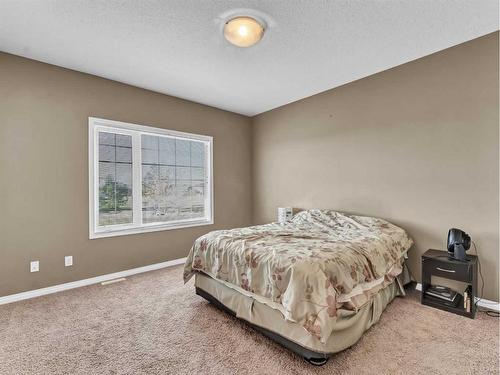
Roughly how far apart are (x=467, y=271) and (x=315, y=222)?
1621 mm

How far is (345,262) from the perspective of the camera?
1974 mm

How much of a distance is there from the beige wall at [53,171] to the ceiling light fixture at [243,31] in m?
2.00

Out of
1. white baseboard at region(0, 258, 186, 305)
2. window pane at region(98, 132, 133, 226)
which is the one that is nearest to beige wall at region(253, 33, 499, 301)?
white baseboard at region(0, 258, 186, 305)

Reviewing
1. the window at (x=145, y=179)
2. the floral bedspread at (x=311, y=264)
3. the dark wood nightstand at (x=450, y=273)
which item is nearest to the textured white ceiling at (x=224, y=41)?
the window at (x=145, y=179)

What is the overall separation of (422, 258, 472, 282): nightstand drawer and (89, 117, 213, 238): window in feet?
10.6

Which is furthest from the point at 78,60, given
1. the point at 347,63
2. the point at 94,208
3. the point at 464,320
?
the point at 464,320

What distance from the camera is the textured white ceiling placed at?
83.7 inches

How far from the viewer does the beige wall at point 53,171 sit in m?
2.83

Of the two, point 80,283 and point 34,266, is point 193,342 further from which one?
point 34,266

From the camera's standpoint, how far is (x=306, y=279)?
1755mm

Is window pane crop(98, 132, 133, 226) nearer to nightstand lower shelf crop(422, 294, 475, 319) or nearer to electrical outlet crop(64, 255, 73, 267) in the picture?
electrical outlet crop(64, 255, 73, 267)

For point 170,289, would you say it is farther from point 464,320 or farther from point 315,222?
point 464,320

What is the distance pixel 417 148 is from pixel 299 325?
2.48 m

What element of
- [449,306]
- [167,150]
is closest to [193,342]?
[449,306]
